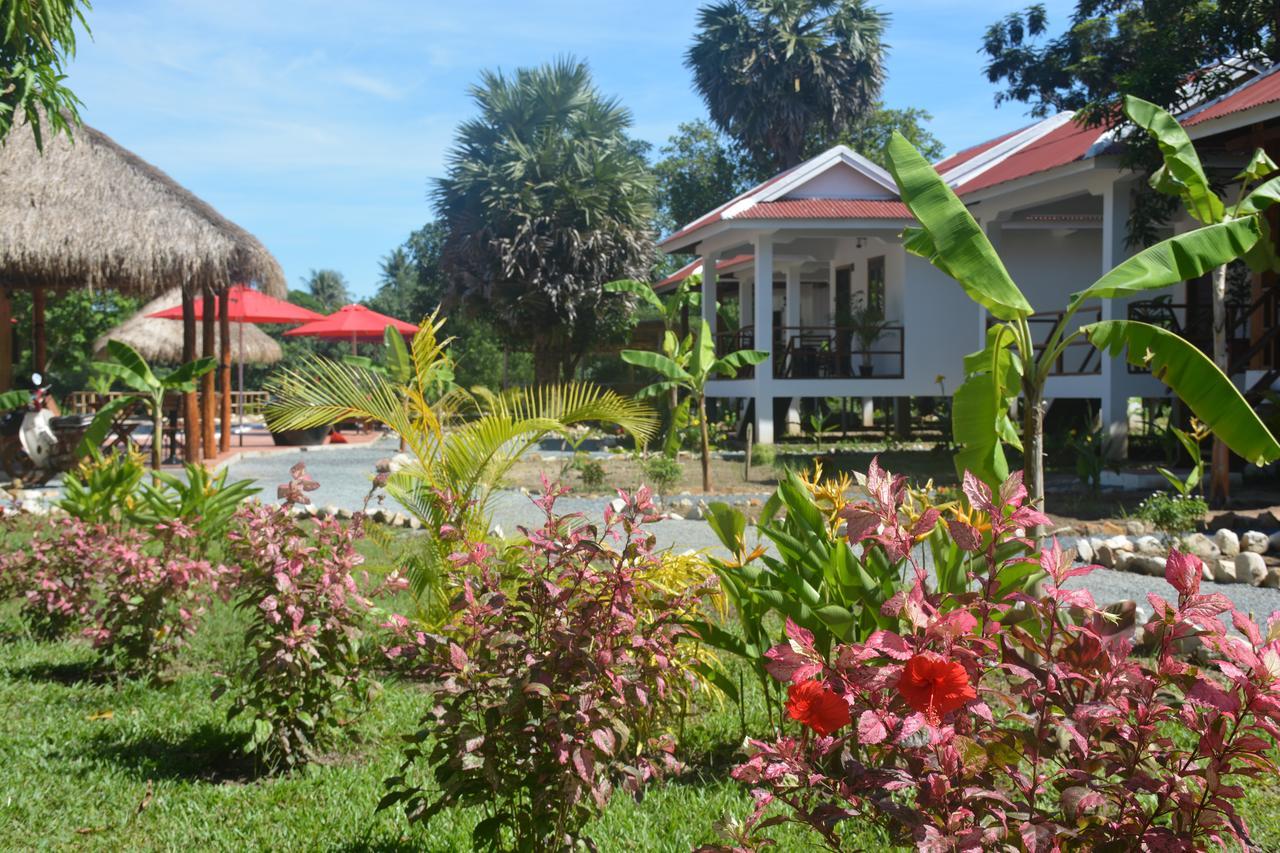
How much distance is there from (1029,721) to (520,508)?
10.7 m

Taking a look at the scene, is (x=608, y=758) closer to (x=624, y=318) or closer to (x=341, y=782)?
(x=341, y=782)

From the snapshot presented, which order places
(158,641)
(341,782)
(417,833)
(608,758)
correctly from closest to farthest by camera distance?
(608,758), (417,833), (341,782), (158,641)

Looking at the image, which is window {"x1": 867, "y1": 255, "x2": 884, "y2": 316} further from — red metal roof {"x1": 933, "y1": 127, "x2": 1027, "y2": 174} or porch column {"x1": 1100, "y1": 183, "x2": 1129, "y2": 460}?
porch column {"x1": 1100, "y1": 183, "x2": 1129, "y2": 460}

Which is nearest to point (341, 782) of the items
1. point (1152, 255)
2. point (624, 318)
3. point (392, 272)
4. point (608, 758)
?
point (608, 758)

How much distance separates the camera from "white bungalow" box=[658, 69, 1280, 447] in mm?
15203

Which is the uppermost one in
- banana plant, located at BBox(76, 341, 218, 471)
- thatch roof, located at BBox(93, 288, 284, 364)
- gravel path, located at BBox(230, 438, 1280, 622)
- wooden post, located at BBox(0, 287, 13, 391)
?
thatch roof, located at BBox(93, 288, 284, 364)

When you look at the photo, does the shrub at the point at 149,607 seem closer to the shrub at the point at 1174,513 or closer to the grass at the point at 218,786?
the grass at the point at 218,786

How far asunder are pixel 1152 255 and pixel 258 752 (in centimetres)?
493

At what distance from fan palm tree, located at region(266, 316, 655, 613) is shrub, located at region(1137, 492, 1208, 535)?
5078mm

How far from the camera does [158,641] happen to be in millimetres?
5672

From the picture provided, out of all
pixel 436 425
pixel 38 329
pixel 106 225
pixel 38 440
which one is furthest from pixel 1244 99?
pixel 38 329

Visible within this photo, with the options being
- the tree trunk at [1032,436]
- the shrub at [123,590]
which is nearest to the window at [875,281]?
the tree trunk at [1032,436]

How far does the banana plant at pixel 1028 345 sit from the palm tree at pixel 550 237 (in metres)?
24.0

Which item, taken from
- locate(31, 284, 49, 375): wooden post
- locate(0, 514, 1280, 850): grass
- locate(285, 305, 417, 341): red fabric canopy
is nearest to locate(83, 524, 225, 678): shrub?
locate(0, 514, 1280, 850): grass
